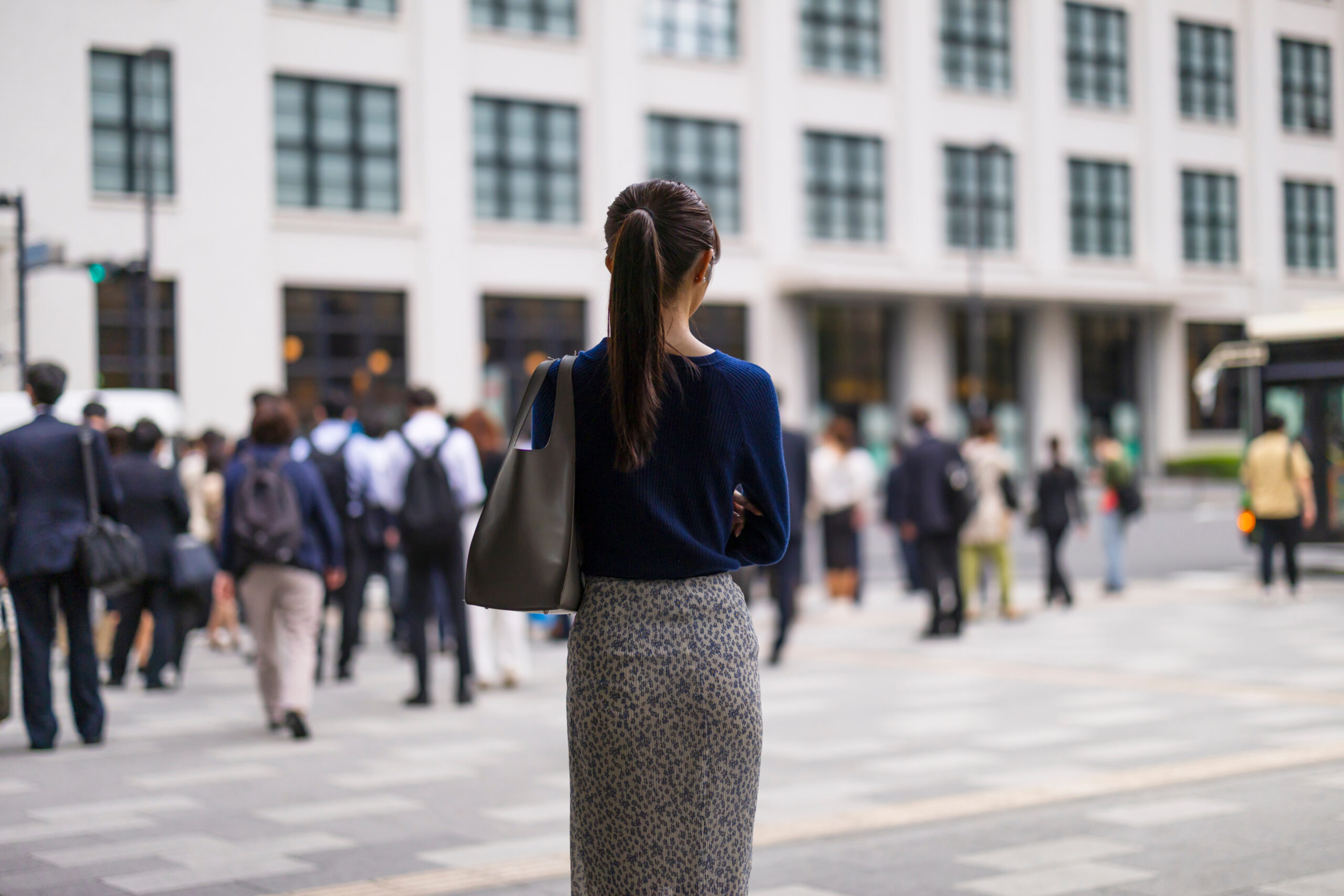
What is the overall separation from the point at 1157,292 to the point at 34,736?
37.8 meters

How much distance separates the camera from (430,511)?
9.36m

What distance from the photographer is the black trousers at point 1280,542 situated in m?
14.8

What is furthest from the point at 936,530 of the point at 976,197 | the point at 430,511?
the point at 976,197

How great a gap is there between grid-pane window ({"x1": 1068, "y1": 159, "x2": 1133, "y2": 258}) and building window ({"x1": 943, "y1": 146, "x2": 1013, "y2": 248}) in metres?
2.20

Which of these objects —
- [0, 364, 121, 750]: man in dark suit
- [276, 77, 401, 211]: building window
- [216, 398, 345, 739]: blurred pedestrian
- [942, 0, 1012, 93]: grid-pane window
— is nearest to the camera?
[0, 364, 121, 750]: man in dark suit

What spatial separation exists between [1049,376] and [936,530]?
30510 mm

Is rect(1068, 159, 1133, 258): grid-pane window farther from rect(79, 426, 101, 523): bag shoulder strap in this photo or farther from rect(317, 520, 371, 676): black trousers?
rect(79, 426, 101, 523): bag shoulder strap

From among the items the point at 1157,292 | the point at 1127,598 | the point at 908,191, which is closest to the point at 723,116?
the point at 908,191

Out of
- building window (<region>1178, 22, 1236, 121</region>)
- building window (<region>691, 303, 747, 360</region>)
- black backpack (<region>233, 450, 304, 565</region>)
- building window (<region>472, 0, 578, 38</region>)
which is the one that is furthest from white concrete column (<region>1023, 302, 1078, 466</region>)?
black backpack (<region>233, 450, 304, 565</region>)

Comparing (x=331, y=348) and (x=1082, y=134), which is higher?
(x=1082, y=134)

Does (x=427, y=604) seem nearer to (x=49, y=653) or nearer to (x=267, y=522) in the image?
(x=267, y=522)

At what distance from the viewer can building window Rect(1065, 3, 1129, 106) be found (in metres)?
41.5

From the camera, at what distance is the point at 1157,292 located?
41.4 m

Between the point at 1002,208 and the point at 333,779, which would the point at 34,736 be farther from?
the point at 1002,208
